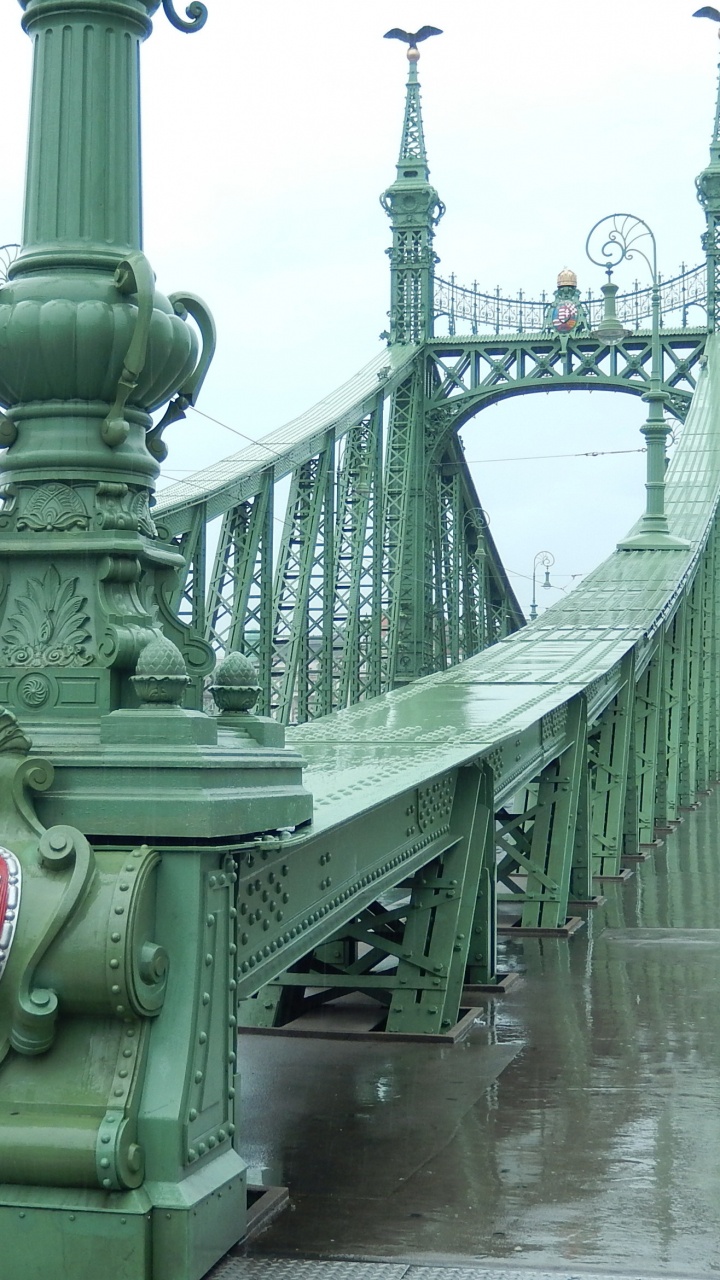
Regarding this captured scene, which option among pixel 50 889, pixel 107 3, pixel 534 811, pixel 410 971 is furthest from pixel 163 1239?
pixel 534 811

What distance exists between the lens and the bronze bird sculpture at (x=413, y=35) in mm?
41312

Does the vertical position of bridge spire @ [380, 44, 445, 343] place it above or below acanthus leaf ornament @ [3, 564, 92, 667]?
above

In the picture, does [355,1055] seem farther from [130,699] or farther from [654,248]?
[654,248]

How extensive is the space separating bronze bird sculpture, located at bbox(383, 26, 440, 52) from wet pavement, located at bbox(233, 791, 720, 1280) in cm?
3550

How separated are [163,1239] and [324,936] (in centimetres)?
149

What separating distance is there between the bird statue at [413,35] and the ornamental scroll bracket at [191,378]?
38427 mm

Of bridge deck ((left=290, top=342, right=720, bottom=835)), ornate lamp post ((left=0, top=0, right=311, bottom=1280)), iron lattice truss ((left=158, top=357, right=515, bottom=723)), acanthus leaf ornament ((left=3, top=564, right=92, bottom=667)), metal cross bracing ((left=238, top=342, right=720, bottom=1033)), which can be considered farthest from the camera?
iron lattice truss ((left=158, top=357, right=515, bottom=723))

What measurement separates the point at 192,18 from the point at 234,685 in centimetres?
182

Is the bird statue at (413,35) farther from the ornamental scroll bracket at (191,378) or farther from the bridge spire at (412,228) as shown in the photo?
the ornamental scroll bracket at (191,378)

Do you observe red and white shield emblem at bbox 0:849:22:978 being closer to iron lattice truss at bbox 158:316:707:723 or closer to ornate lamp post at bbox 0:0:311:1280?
ornate lamp post at bbox 0:0:311:1280

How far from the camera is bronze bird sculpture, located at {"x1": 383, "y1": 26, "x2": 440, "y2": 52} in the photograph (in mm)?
41312

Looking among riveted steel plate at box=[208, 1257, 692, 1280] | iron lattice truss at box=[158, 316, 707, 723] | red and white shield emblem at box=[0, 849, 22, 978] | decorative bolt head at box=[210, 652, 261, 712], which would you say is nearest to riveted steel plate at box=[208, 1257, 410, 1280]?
riveted steel plate at box=[208, 1257, 692, 1280]

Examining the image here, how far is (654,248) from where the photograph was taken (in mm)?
21625

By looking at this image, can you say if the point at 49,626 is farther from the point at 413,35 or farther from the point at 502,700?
the point at 413,35
